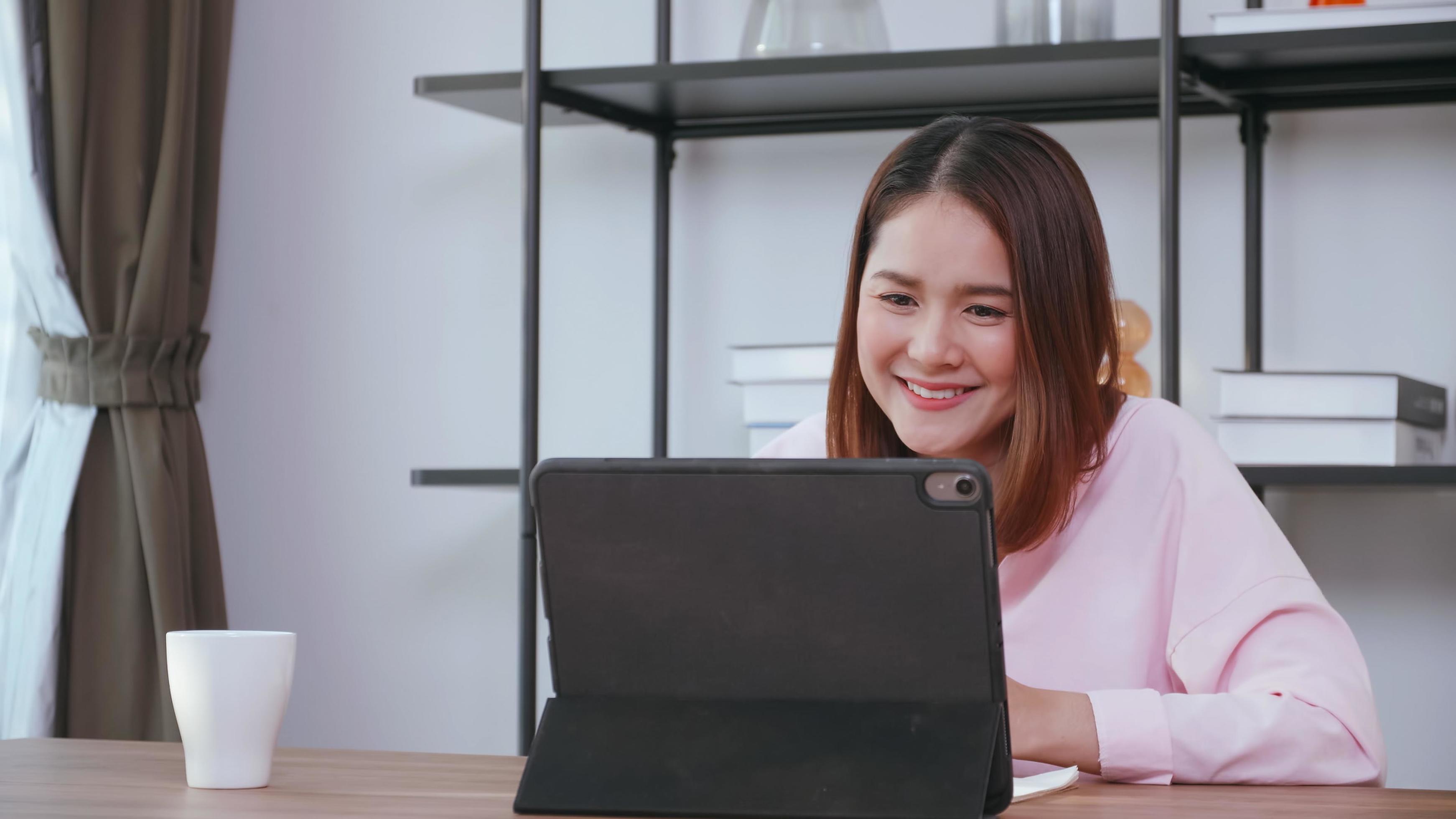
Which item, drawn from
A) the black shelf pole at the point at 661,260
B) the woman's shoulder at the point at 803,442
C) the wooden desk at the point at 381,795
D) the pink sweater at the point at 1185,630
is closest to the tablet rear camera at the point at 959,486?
the wooden desk at the point at 381,795

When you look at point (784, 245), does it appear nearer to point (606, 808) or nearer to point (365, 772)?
point (365, 772)

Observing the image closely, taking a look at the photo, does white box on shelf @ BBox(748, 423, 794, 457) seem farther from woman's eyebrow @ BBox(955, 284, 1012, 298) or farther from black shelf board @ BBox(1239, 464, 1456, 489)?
woman's eyebrow @ BBox(955, 284, 1012, 298)

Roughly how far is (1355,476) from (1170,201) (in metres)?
0.34

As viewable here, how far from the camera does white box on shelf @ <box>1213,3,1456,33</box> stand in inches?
61.4

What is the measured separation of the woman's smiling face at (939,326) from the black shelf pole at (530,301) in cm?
61

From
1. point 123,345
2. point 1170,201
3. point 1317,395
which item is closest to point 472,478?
point 123,345

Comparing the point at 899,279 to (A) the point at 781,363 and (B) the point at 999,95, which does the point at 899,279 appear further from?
(B) the point at 999,95

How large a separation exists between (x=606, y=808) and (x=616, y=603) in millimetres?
96

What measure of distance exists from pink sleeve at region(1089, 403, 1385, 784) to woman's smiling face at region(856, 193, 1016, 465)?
0.15m

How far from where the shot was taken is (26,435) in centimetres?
195

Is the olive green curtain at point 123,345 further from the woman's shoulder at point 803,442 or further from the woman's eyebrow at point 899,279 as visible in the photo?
the woman's eyebrow at point 899,279

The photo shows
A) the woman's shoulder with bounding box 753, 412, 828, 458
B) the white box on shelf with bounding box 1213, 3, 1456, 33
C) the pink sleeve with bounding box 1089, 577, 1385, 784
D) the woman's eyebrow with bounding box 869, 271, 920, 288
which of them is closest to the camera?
the pink sleeve with bounding box 1089, 577, 1385, 784

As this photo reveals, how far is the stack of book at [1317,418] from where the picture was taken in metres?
1.60

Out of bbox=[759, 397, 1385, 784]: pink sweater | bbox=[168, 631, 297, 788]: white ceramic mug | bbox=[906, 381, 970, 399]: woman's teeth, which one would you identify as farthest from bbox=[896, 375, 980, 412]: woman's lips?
bbox=[168, 631, 297, 788]: white ceramic mug
